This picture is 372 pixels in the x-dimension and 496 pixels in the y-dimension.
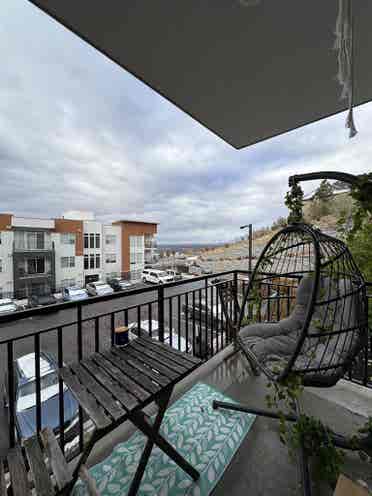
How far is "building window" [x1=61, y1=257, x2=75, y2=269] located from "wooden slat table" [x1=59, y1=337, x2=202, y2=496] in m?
17.0

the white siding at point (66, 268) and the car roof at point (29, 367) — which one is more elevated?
the white siding at point (66, 268)

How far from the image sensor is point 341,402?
1.70 meters

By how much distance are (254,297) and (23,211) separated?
1839 cm

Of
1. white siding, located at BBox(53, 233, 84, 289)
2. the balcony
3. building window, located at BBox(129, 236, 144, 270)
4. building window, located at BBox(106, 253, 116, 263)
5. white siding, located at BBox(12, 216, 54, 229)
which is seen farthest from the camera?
building window, located at BBox(129, 236, 144, 270)

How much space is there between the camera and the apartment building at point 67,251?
1307 cm

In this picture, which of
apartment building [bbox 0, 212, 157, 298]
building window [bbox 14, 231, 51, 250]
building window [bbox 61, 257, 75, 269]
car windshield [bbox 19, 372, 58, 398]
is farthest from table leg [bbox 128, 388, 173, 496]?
building window [bbox 61, 257, 75, 269]

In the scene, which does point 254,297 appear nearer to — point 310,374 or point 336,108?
point 310,374

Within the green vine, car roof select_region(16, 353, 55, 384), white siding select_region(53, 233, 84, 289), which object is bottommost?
car roof select_region(16, 353, 55, 384)

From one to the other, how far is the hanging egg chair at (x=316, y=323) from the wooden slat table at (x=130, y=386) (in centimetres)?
60

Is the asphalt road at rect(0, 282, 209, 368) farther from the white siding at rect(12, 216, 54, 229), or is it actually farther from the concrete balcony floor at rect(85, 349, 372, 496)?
the white siding at rect(12, 216, 54, 229)

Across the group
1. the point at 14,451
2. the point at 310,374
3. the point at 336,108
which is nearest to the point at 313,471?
the point at 310,374

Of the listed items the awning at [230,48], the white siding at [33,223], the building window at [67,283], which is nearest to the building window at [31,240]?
the white siding at [33,223]

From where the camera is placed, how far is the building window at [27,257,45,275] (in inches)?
546

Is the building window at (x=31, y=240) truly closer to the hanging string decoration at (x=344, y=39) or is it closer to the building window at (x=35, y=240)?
the building window at (x=35, y=240)
